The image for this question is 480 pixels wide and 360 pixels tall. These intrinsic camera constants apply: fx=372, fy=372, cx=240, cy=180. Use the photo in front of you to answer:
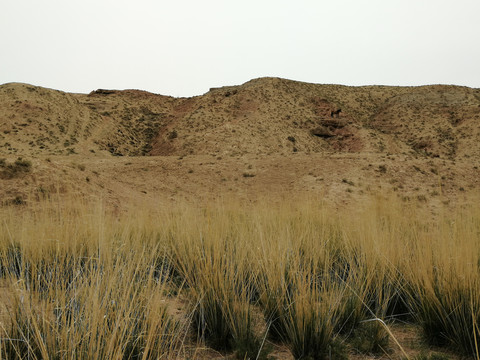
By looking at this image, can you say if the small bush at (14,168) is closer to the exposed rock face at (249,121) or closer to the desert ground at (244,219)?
the desert ground at (244,219)

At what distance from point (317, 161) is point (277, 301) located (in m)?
16.0

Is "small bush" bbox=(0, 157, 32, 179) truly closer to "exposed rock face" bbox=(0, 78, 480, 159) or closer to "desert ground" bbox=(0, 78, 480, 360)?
"desert ground" bbox=(0, 78, 480, 360)

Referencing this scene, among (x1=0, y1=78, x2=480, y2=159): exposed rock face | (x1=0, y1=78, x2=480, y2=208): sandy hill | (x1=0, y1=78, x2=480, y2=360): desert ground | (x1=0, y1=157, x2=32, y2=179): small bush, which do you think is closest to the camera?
(x1=0, y1=78, x2=480, y2=360): desert ground

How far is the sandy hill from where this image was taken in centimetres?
1633

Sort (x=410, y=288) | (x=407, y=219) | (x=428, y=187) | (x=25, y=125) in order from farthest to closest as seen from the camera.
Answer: (x=25, y=125) < (x=428, y=187) < (x=407, y=219) < (x=410, y=288)

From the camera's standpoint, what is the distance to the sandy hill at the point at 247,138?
16.3 meters

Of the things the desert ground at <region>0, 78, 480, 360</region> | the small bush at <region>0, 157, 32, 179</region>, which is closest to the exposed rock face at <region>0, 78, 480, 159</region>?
the desert ground at <region>0, 78, 480, 360</region>

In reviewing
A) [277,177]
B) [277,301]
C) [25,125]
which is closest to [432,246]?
[277,301]

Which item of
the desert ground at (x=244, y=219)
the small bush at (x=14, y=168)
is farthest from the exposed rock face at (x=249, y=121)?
the small bush at (x=14, y=168)

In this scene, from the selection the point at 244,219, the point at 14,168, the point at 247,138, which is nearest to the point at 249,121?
the point at 247,138

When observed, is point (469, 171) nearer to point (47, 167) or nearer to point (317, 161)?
point (317, 161)

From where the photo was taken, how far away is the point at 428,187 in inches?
640

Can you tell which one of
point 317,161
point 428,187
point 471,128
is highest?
point 471,128

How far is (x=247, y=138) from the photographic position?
29.4 m
